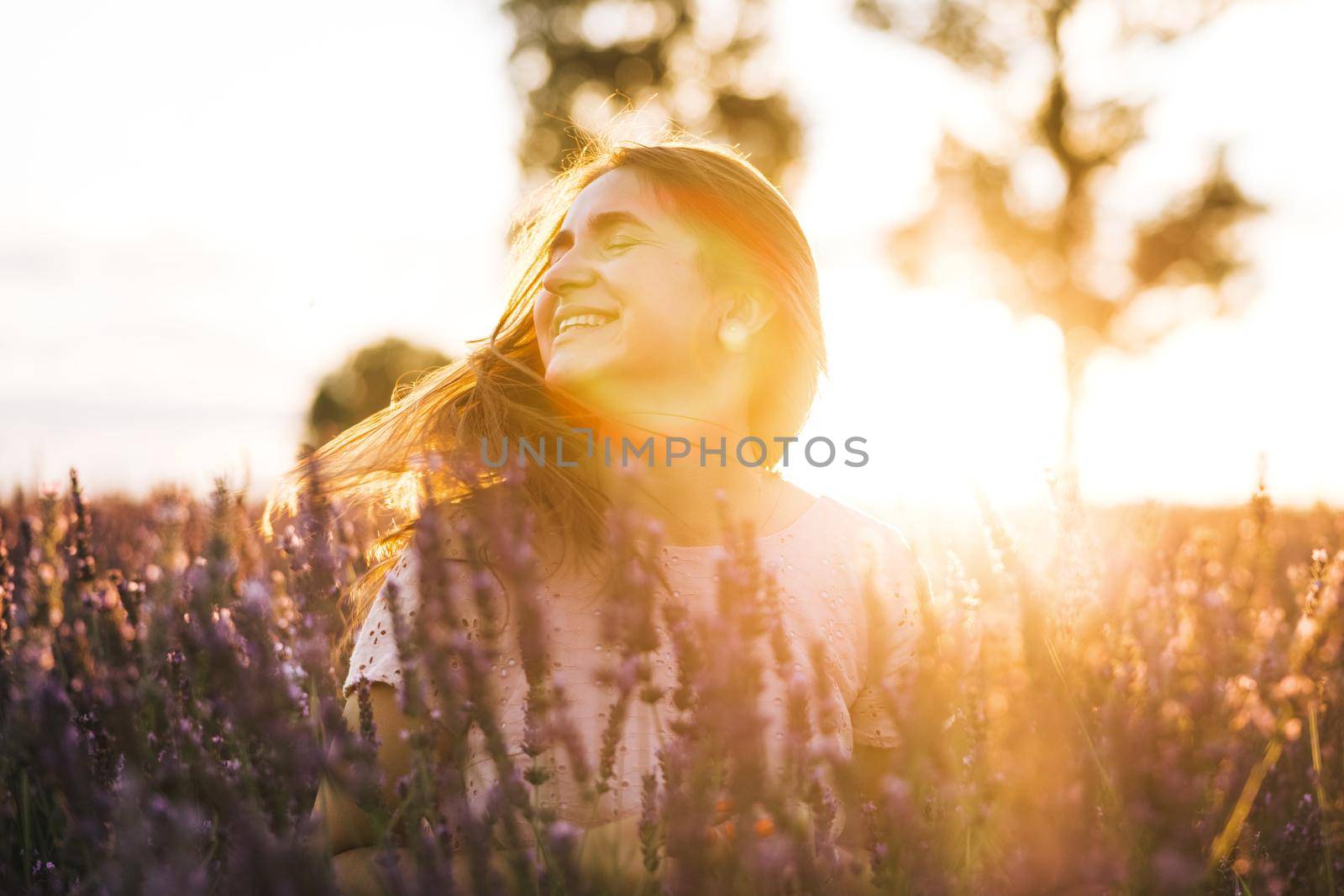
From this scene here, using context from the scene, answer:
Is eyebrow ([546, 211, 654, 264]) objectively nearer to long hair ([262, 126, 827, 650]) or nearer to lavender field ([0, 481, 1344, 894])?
long hair ([262, 126, 827, 650])

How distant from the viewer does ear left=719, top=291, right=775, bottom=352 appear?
2.21m

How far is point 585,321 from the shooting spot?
2.07m

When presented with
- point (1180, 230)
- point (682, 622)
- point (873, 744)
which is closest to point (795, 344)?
point (873, 744)

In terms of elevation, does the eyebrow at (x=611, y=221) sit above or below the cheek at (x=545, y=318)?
above

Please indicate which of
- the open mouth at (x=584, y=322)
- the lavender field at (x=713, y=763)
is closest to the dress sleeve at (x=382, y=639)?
the lavender field at (x=713, y=763)

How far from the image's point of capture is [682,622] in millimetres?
1325

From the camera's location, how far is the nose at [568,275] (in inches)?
82.0

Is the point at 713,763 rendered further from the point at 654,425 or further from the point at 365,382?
the point at 365,382

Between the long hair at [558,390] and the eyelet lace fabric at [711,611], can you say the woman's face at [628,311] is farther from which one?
the eyelet lace fabric at [711,611]

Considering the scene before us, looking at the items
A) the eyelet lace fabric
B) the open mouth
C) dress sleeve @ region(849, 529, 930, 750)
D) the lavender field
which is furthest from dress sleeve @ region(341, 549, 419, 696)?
dress sleeve @ region(849, 529, 930, 750)

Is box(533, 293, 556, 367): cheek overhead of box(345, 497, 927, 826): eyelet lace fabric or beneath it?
overhead

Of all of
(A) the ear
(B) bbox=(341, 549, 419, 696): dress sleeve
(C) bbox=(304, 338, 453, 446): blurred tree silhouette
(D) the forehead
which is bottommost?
(B) bbox=(341, 549, 419, 696): dress sleeve

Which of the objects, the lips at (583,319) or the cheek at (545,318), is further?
the cheek at (545,318)

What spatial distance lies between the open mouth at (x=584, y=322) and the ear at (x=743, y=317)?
0.29 meters
